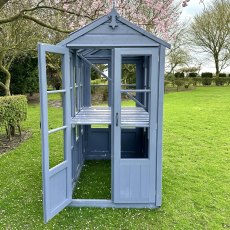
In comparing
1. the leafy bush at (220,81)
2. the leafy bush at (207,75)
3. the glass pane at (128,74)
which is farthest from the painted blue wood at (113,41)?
the leafy bush at (207,75)

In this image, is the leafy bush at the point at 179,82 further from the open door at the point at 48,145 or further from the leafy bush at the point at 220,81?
the open door at the point at 48,145

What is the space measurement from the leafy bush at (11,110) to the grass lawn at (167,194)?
0.68 m

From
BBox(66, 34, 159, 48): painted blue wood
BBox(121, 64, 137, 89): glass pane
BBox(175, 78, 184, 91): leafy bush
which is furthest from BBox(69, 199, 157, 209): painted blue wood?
BBox(175, 78, 184, 91): leafy bush

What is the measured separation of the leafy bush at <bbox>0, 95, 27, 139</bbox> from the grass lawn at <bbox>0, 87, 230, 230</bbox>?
683 mm

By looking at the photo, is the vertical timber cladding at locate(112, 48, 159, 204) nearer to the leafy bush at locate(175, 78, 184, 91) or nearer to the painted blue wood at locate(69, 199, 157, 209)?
the painted blue wood at locate(69, 199, 157, 209)

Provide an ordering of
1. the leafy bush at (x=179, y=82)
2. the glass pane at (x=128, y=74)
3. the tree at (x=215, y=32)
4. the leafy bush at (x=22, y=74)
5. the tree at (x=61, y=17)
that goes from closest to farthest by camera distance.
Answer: the tree at (x=61, y=17)
the glass pane at (x=128, y=74)
the leafy bush at (x=22, y=74)
the leafy bush at (x=179, y=82)
the tree at (x=215, y=32)

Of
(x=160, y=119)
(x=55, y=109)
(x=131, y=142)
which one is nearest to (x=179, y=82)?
(x=55, y=109)

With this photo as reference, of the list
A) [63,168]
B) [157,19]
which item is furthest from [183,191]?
[157,19]

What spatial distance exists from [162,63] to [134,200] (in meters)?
1.91

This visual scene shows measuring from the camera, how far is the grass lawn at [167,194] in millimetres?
3754

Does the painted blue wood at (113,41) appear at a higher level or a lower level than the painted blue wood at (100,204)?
higher

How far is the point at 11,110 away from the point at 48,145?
172 inches

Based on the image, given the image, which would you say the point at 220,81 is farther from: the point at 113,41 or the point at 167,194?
the point at 113,41

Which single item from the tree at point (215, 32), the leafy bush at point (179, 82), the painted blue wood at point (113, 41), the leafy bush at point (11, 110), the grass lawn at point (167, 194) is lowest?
the grass lawn at point (167, 194)
